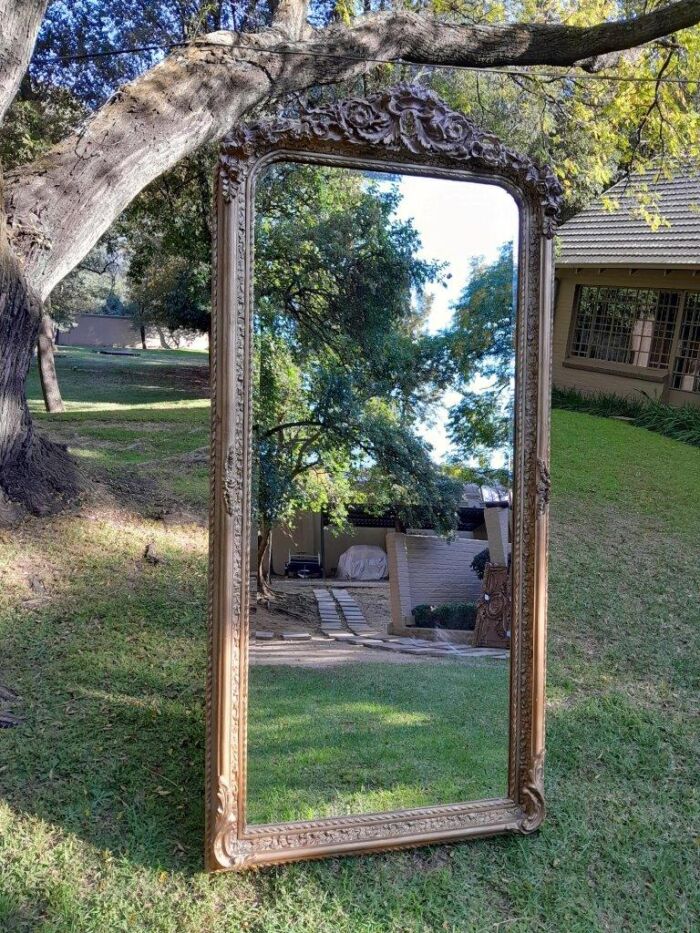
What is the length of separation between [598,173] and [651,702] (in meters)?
7.23

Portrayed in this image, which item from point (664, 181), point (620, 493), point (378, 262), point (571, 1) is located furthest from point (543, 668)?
point (664, 181)

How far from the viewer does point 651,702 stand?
4.37 m

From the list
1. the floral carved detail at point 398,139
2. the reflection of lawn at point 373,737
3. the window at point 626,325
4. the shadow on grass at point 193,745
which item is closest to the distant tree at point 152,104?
the floral carved detail at point 398,139

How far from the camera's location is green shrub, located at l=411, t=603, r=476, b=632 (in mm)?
3113

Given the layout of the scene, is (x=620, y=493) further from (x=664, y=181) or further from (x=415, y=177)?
(x=664, y=181)

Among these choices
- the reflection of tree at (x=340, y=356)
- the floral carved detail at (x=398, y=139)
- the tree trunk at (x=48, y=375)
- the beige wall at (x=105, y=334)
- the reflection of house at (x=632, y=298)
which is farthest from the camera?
the beige wall at (x=105, y=334)

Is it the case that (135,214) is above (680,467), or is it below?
above

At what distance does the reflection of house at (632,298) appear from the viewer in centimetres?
1325

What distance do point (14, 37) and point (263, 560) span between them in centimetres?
342

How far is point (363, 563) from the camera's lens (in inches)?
123

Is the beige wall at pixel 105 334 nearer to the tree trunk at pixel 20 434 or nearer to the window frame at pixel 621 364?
the window frame at pixel 621 364

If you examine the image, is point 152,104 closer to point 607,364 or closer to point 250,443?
point 250,443

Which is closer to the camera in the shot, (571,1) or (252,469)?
(252,469)

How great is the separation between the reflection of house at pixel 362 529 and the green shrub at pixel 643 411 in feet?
30.0
